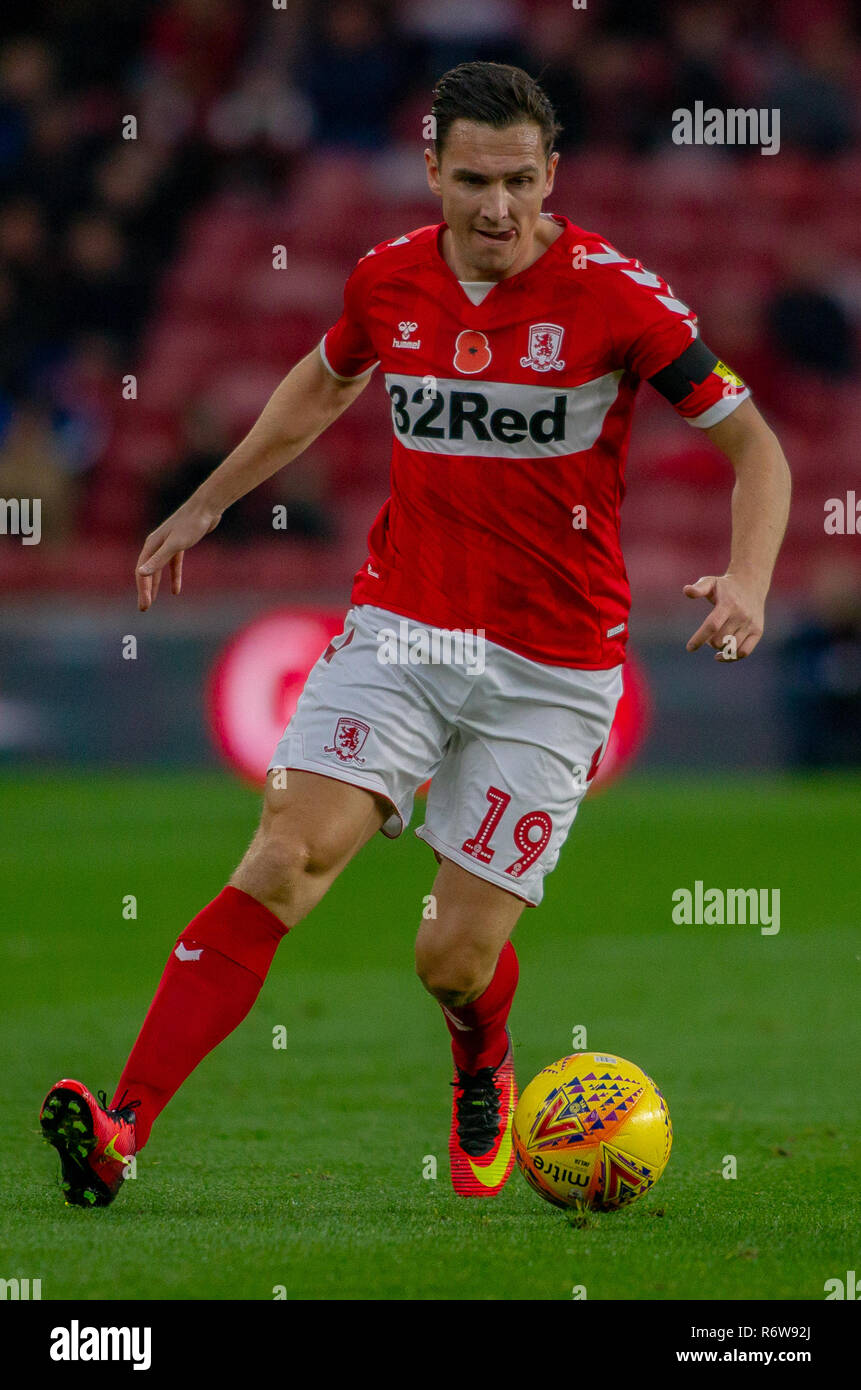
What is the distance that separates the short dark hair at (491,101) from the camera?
452 cm

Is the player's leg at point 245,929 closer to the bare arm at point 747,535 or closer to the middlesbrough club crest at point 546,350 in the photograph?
the bare arm at point 747,535

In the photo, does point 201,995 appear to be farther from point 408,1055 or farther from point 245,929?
point 408,1055

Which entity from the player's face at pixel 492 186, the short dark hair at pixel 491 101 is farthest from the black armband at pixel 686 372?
the short dark hair at pixel 491 101

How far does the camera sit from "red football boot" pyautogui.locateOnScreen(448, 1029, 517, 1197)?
16.1 ft

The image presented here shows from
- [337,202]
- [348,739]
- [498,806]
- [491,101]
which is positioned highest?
[337,202]

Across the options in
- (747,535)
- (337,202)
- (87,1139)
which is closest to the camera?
(87,1139)

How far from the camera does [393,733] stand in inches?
182

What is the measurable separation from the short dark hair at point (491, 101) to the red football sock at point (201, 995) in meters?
1.83

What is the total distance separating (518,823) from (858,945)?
14.1ft

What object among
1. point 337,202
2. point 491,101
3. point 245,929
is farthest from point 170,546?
point 337,202

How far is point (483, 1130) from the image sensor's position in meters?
5.02

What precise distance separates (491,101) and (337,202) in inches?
526

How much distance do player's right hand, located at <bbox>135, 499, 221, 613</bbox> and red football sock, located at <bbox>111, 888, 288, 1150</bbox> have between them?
825 millimetres

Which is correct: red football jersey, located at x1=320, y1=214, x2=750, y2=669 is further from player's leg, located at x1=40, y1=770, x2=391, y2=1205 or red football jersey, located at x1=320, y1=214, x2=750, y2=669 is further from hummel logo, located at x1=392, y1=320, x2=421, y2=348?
player's leg, located at x1=40, y1=770, x2=391, y2=1205
